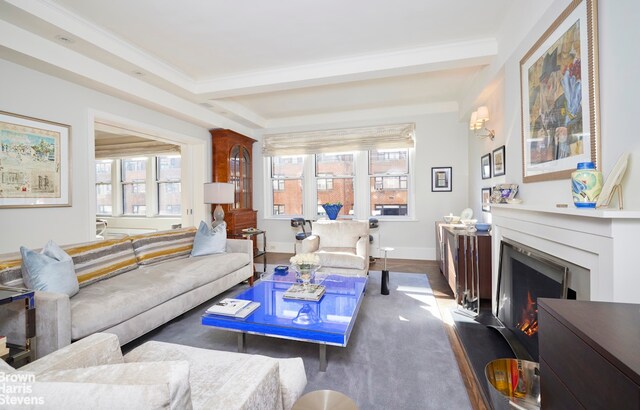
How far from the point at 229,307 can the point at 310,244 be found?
190 cm

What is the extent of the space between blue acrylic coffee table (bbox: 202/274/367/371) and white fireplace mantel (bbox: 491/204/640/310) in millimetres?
1287

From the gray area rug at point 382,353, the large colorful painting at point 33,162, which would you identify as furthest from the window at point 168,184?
the gray area rug at point 382,353

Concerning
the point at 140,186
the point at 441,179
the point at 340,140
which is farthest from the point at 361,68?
the point at 140,186

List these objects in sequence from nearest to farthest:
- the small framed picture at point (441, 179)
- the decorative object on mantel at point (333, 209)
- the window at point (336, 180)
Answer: the decorative object on mantel at point (333, 209) < the small framed picture at point (441, 179) < the window at point (336, 180)

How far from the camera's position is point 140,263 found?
2.98m

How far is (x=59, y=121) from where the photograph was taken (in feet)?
9.77

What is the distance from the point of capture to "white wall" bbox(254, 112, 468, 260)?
4.97 metres

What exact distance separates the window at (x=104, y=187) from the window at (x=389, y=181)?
6297 mm

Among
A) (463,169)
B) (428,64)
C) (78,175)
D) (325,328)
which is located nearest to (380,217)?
(463,169)

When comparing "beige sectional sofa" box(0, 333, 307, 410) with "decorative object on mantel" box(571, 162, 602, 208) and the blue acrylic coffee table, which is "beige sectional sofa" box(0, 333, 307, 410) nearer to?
the blue acrylic coffee table

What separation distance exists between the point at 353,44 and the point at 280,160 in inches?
132

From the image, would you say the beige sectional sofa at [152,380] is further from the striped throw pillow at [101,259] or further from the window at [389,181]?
the window at [389,181]

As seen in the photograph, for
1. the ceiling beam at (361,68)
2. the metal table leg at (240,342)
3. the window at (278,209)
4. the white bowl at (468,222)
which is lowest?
the metal table leg at (240,342)

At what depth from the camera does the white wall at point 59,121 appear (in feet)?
8.66
